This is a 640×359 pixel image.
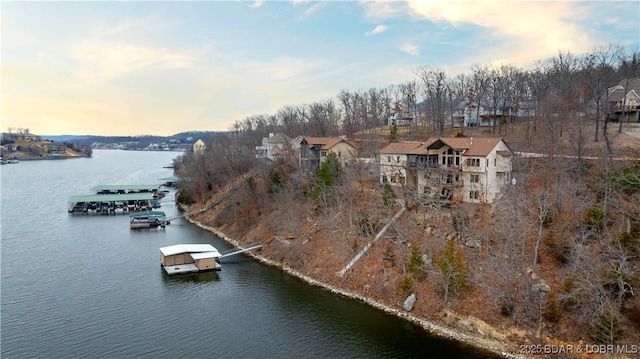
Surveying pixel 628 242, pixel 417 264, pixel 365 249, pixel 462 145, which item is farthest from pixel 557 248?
pixel 365 249

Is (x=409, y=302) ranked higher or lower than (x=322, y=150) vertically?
lower

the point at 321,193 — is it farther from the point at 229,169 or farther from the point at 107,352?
the point at 229,169

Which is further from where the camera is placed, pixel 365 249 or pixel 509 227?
pixel 365 249

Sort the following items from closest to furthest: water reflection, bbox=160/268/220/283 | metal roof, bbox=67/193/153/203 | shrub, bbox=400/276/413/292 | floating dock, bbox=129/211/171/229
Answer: shrub, bbox=400/276/413/292 → water reflection, bbox=160/268/220/283 → floating dock, bbox=129/211/171/229 → metal roof, bbox=67/193/153/203

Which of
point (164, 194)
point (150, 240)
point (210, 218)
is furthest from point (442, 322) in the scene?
point (164, 194)

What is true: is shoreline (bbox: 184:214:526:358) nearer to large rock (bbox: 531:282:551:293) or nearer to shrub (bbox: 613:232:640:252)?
large rock (bbox: 531:282:551:293)

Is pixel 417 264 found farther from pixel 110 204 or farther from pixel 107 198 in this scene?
pixel 110 204

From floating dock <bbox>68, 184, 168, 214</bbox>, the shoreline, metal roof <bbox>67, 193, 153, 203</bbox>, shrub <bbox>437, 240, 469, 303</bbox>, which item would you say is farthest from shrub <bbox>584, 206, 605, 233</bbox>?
metal roof <bbox>67, 193, 153, 203</bbox>
